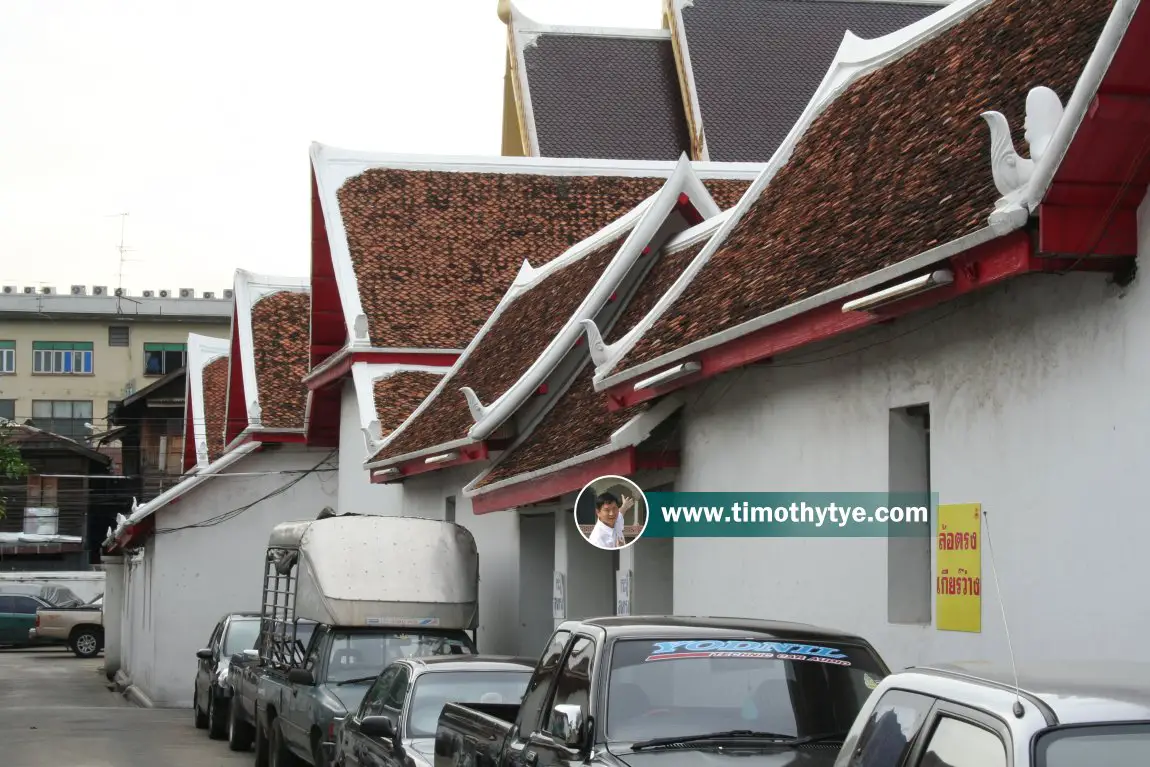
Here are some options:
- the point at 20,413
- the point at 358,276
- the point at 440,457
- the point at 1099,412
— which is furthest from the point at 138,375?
the point at 1099,412

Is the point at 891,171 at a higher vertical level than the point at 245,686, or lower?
higher

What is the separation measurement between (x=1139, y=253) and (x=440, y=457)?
41.7ft

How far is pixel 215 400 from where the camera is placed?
145 feet

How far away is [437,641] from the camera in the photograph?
52.3 ft

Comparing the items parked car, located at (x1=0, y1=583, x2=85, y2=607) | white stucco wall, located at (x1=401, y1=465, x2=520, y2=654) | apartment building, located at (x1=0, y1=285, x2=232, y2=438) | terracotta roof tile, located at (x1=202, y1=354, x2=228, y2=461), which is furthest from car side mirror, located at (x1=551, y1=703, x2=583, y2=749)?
apartment building, located at (x1=0, y1=285, x2=232, y2=438)

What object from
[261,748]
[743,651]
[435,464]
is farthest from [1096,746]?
[435,464]

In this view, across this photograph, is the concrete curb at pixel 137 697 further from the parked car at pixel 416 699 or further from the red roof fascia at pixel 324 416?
the parked car at pixel 416 699

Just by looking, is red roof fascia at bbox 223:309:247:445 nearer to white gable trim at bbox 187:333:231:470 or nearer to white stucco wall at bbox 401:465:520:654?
white gable trim at bbox 187:333:231:470

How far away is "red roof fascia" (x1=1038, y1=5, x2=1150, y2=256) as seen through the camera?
7.63m

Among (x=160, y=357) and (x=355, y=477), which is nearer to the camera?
(x=355, y=477)

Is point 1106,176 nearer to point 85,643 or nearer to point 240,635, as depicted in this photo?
point 240,635

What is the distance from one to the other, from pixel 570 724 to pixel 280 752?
9.68 m

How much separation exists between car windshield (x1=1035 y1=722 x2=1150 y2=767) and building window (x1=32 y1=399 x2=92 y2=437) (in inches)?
3262

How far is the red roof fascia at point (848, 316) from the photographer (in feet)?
26.5
